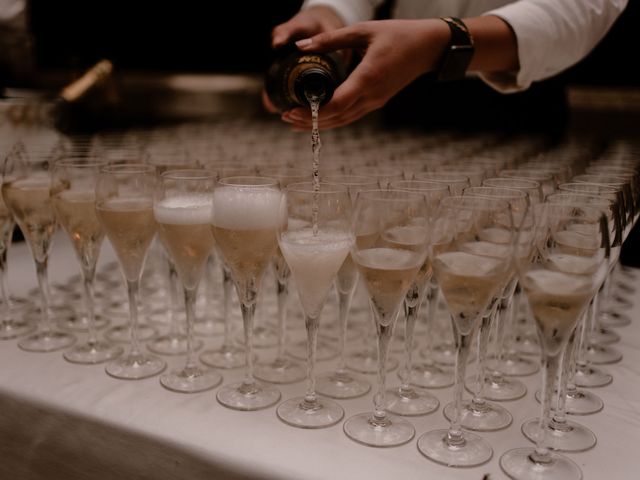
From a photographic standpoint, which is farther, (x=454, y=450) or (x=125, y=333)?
(x=125, y=333)

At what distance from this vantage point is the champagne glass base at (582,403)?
1107 millimetres

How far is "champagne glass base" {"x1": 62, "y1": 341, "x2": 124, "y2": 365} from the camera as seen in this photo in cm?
127

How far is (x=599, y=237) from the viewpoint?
2.93ft

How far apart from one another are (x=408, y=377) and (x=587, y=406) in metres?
0.31

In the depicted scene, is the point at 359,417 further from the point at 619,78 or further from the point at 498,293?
the point at 619,78

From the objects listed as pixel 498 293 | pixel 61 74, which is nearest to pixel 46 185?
pixel 498 293

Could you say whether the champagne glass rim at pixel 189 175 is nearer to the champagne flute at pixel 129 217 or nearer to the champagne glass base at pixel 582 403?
the champagne flute at pixel 129 217

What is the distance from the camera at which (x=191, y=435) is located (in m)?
1.00

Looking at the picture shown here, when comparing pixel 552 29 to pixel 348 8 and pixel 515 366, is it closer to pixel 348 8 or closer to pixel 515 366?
pixel 348 8

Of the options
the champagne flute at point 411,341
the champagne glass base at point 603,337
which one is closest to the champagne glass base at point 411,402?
the champagne flute at point 411,341

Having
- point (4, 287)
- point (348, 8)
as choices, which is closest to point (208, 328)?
point (4, 287)

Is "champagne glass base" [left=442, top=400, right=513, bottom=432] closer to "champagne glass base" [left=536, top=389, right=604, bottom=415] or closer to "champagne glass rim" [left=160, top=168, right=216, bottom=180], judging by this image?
"champagne glass base" [left=536, top=389, right=604, bottom=415]

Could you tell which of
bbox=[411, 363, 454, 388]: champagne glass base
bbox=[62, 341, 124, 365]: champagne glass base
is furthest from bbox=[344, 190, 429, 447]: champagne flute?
bbox=[62, 341, 124, 365]: champagne glass base

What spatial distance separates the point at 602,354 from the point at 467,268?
58 cm
